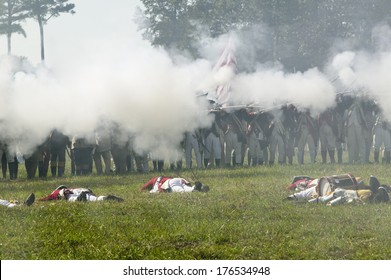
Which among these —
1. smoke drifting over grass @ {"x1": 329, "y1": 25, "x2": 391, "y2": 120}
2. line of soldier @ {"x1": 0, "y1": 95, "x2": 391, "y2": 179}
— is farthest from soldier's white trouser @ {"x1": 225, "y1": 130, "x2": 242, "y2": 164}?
smoke drifting over grass @ {"x1": 329, "y1": 25, "x2": 391, "y2": 120}

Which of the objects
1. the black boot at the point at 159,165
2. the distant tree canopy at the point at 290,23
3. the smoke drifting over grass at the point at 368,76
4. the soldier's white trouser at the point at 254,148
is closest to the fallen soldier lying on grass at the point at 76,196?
the black boot at the point at 159,165

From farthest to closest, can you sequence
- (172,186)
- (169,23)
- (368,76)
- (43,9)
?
1. (169,23)
2. (368,76)
3. (43,9)
4. (172,186)

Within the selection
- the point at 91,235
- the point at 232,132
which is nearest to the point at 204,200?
the point at 91,235

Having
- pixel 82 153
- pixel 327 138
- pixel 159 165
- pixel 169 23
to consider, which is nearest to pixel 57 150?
pixel 82 153

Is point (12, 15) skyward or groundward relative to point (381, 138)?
skyward

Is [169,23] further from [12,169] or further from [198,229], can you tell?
[198,229]

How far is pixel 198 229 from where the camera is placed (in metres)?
10.4

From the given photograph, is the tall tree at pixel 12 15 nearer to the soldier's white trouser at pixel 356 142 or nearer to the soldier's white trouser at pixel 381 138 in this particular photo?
the soldier's white trouser at pixel 356 142

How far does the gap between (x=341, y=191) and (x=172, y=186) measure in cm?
343

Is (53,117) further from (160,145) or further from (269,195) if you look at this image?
(269,195)

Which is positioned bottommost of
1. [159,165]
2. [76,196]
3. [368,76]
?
[159,165]

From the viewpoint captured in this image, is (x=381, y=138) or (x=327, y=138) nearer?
(x=381, y=138)

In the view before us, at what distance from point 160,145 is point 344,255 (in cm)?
1208
